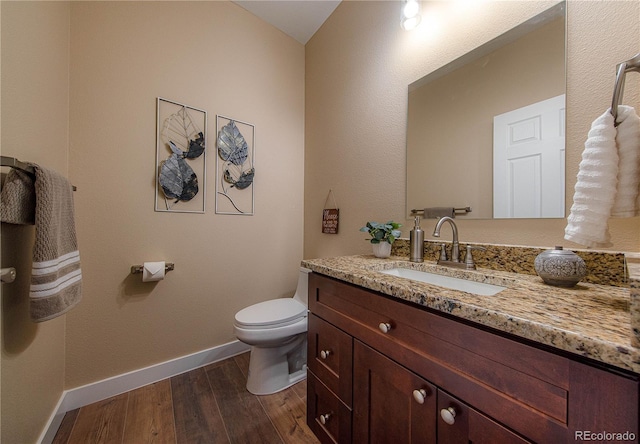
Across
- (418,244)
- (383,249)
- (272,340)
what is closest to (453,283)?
(418,244)

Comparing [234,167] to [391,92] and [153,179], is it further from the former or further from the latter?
[391,92]

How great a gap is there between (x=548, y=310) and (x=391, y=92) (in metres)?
1.36

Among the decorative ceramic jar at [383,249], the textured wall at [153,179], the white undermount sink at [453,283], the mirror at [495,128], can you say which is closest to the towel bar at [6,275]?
the textured wall at [153,179]

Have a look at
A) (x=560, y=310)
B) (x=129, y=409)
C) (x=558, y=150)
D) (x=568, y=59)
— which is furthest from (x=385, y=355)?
(x=129, y=409)

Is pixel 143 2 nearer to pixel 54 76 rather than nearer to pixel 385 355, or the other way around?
pixel 54 76

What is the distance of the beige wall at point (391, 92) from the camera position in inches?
30.2

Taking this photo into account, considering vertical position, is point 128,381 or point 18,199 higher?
point 18,199

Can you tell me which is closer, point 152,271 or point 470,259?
point 470,259

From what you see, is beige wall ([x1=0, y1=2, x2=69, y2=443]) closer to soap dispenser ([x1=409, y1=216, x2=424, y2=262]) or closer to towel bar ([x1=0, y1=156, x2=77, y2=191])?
towel bar ([x1=0, y1=156, x2=77, y2=191])

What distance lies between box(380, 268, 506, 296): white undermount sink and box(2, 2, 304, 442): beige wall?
1.23 meters

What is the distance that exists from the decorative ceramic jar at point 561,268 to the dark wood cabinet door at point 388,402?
500 mm

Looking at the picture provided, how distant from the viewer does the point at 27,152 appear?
0.91 m

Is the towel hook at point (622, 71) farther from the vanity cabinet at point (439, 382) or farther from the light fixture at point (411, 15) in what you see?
the light fixture at point (411, 15)

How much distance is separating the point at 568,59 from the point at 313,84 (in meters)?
1.72
